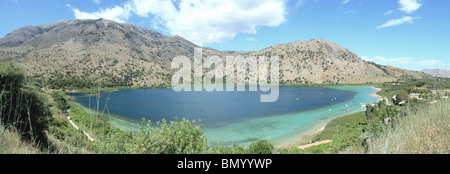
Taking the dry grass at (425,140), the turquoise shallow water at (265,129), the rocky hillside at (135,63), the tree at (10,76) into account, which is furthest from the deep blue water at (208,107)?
the rocky hillside at (135,63)

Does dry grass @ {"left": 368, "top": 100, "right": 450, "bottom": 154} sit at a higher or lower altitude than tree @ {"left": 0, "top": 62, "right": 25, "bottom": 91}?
lower

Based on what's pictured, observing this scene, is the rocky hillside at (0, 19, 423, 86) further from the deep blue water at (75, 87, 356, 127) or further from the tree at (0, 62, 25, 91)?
the tree at (0, 62, 25, 91)

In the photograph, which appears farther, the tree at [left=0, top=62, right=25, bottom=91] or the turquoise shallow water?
the turquoise shallow water

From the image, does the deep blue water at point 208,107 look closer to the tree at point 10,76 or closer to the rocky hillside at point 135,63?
the tree at point 10,76

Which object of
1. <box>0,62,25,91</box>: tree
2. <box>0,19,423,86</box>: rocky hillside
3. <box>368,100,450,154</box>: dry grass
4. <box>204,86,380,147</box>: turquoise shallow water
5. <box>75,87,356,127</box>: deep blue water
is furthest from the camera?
<box>0,19,423,86</box>: rocky hillside

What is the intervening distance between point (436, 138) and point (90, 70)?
132288mm

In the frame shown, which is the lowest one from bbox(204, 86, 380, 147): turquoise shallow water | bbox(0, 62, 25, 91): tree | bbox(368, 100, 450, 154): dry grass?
bbox(204, 86, 380, 147): turquoise shallow water

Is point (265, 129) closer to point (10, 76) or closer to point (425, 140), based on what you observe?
point (425, 140)

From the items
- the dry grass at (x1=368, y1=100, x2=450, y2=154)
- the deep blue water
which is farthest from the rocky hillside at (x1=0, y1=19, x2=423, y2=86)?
the dry grass at (x1=368, y1=100, x2=450, y2=154)

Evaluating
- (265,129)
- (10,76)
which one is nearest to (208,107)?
(265,129)

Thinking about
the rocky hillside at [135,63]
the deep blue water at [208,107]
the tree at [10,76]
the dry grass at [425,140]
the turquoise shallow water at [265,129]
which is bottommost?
the turquoise shallow water at [265,129]

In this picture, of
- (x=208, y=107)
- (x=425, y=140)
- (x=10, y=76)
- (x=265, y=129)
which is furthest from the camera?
(x=208, y=107)
